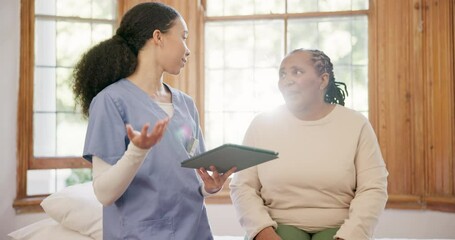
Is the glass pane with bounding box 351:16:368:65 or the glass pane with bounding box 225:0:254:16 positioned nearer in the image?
the glass pane with bounding box 351:16:368:65

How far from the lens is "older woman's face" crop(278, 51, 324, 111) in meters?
2.07

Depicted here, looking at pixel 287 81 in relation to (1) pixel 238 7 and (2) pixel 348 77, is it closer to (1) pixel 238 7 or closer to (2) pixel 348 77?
(2) pixel 348 77

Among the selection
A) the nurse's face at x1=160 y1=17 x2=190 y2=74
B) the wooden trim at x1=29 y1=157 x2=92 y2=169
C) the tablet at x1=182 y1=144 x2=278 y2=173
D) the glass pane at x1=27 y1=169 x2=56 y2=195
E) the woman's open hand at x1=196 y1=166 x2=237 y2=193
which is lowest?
the glass pane at x1=27 y1=169 x2=56 y2=195

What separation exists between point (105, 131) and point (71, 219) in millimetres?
861

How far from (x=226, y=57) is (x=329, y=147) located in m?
1.85

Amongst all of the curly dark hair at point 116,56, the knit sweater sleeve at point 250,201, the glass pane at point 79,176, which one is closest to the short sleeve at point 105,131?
the curly dark hair at point 116,56

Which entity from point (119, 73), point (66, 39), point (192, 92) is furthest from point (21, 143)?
point (119, 73)

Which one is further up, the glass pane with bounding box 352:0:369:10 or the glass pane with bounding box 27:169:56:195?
the glass pane with bounding box 352:0:369:10

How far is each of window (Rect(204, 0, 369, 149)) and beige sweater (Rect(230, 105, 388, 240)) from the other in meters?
1.58

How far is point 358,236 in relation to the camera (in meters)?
1.91

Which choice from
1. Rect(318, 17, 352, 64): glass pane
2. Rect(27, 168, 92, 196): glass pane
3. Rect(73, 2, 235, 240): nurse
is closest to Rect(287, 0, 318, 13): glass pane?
Rect(318, 17, 352, 64): glass pane

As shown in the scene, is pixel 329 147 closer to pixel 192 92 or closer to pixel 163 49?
pixel 163 49

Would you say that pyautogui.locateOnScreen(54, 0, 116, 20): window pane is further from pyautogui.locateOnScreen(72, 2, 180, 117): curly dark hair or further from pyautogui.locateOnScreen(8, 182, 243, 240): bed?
pyautogui.locateOnScreen(72, 2, 180, 117): curly dark hair

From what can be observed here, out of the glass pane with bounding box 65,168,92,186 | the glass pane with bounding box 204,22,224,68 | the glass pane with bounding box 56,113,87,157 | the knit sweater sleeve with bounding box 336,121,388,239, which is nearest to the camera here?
the knit sweater sleeve with bounding box 336,121,388,239
